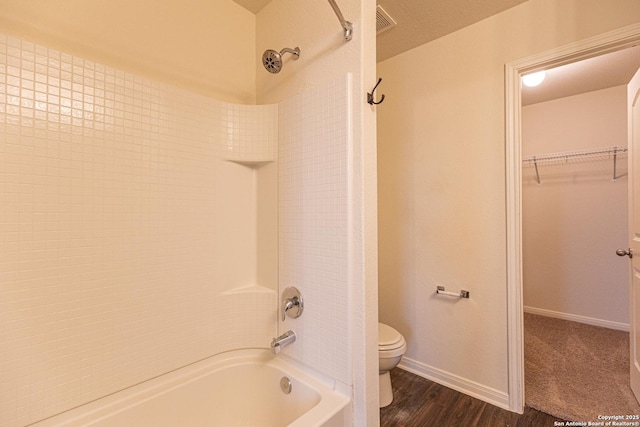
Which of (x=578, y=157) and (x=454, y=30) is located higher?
(x=454, y=30)

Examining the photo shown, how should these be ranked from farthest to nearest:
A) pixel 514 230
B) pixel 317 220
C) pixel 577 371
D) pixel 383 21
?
1. pixel 577 371
2. pixel 383 21
3. pixel 514 230
4. pixel 317 220

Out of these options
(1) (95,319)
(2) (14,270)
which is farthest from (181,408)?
(2) (14,270)

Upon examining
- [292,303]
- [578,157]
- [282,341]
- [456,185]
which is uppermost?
[578,157]

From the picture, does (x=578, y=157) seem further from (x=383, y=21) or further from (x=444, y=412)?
(x=444, y=412)

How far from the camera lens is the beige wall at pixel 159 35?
110 centimetres

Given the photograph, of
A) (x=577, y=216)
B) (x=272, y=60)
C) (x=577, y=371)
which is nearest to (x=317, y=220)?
(x=272, y=60)

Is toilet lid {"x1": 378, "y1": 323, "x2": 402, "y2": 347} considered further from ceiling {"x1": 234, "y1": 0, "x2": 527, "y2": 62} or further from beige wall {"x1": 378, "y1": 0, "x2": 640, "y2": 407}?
ceiling {"x1": 234, "y1": 0, "x2": 527, "y2": 62}

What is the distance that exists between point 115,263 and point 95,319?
23 cm

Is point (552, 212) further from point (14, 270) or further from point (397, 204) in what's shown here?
point (14, 270)

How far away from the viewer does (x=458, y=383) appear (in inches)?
73.1

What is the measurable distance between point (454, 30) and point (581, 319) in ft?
10.5

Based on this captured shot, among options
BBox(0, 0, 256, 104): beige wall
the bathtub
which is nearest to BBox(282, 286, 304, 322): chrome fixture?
the bathtub

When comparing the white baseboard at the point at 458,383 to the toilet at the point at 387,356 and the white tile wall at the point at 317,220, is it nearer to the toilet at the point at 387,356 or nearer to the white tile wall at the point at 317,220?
the toilet at the point at 387,356

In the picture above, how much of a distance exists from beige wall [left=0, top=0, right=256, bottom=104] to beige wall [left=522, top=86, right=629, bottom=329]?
3334 mm
